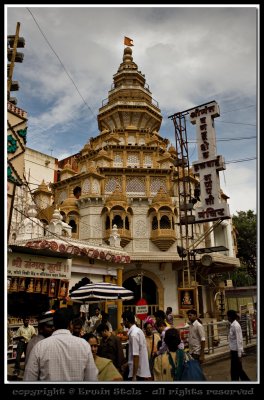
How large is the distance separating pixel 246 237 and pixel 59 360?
133 ft

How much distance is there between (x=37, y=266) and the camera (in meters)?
11.0

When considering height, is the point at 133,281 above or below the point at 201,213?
below

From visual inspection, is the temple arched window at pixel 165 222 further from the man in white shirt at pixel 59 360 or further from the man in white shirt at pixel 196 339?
the man in white shirt at pixel 59 360

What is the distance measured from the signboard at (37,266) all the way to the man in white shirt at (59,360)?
7.36 meters

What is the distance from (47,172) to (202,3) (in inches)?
1539

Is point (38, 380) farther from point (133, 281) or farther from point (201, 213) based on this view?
point (133, 281)

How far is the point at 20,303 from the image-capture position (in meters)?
11.6

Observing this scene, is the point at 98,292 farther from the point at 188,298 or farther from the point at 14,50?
the point at 14,50

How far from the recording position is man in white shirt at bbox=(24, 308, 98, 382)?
10.8ft

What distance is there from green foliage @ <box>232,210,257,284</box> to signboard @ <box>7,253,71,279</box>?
31585mm

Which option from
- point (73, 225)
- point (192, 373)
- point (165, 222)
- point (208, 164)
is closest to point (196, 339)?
point (192, 373)

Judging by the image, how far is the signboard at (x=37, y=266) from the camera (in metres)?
10.3
